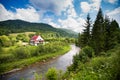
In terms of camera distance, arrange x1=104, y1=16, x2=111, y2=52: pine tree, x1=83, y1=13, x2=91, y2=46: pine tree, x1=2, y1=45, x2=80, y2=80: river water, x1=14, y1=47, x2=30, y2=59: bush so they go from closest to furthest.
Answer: x1=104, y1=16, x2=111, y2=52: pine tree, x1=2, y1=45, x2=80, y2=80: river water, x1=83, y1=13, x2=91, y2=46: pine tree, x1=14, y1=47, x2=30, y2=59: bush

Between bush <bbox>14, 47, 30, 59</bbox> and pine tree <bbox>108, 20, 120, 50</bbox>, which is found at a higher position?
pine tree <bbox>108, 20, 120, 50</bbox>

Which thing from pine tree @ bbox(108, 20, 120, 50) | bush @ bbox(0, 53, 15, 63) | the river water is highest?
pine tree @ bbox(108, 20, 120, 50)

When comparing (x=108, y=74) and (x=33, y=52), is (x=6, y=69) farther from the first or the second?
(x=108, y=74)

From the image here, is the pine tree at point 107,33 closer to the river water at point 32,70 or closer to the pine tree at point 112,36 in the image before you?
the pine tree at point 112,36

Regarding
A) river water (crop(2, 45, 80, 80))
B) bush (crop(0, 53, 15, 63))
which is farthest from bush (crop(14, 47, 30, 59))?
river water (crop(2, 45, 80, 80))

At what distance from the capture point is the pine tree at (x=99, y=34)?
65.6 feet

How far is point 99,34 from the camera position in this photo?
2084 centimetres

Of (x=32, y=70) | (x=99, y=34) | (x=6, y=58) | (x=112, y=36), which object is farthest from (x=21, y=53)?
(x=112, y=36)

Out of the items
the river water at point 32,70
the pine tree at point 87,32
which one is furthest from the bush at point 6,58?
the pine tree at point 87,32

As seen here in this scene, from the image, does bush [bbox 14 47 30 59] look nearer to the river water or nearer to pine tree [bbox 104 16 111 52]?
the river water

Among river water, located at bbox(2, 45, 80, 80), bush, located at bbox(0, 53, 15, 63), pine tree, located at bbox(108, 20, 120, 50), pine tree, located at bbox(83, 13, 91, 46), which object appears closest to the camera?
pine tree, located at bbox(108, 20, 120, 50)

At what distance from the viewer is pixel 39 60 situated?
101 ft

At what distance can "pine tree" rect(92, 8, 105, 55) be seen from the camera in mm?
19984

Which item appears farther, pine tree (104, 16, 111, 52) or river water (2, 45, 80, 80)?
river water (2, 45, 80, 80)
